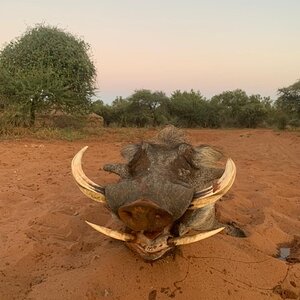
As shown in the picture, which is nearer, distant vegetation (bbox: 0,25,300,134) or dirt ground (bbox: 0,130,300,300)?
dirt ground (bbox: 0,130,300,300)

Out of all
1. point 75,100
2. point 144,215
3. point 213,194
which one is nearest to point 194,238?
point 213,194

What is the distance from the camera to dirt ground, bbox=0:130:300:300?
315 centimetres

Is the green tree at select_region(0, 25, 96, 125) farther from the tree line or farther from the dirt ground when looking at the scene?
the dirt ground

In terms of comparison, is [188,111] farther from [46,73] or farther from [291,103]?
[46,73]

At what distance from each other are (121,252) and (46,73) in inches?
453

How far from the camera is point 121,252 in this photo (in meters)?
3.40

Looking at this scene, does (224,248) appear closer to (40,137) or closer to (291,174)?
(291,174)

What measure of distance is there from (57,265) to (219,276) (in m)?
1.25

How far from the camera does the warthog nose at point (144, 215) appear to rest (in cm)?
245

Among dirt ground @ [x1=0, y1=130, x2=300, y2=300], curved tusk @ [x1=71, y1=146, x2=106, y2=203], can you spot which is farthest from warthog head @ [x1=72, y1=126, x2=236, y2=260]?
dirt ground @ [x1=0, y1=130, x2=300, y2=300]

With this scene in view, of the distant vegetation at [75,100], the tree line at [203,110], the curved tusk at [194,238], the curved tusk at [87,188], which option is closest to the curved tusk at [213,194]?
the curved tusk at [194,238]

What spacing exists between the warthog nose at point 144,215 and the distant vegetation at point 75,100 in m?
9.89

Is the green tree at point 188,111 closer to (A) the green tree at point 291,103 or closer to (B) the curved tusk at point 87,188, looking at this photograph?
(A) the green tree at point 291,103

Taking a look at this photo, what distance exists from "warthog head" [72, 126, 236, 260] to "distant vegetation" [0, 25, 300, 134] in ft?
29.8
